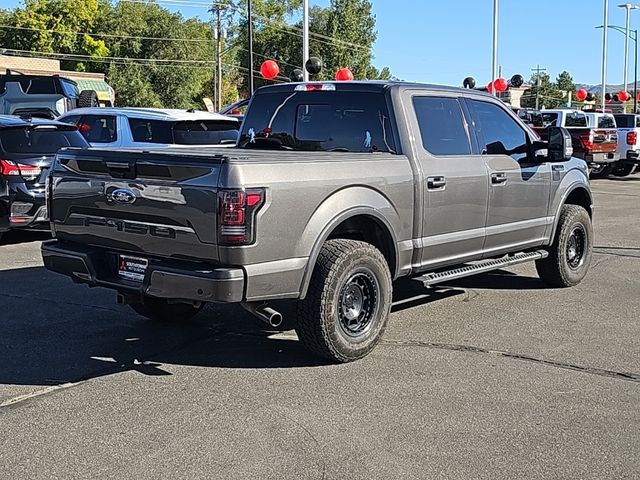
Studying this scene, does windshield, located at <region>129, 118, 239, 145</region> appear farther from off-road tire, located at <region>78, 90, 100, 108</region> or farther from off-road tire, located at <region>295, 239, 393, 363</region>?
off-road tire, located at <region>78, 90, 100, 108</region>

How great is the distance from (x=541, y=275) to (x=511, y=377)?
315 cm

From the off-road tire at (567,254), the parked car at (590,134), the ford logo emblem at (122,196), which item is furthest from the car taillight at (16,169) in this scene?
the parked car at (590,134)

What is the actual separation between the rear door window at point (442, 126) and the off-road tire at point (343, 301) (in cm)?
119

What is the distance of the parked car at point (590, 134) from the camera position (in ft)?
71.2

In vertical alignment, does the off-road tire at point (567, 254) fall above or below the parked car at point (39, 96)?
below

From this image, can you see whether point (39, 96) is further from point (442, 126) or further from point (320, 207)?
point (320, 207)

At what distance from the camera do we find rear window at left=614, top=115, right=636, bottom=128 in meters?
26.4

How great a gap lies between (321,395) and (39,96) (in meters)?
18.0

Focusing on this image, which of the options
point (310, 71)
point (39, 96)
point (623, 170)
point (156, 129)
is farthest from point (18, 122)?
point (623, 170)

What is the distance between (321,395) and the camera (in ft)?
16.7

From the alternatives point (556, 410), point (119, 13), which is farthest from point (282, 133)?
point (119, 13)

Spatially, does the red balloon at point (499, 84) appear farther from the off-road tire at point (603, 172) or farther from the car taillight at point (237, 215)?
the car taillight at point (237, 215)

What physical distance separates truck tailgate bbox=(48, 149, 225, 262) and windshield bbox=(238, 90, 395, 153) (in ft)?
5.47

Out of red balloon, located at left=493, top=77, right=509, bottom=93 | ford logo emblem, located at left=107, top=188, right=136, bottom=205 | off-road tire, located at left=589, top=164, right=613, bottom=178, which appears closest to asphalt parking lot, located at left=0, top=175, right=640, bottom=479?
ford logo emblem, located at left=107, top=188, right=136, bottom=205
